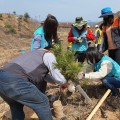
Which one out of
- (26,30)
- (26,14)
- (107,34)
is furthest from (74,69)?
(26,14)

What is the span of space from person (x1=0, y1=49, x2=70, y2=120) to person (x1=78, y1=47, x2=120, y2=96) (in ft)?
3.64

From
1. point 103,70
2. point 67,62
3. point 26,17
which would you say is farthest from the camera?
point 26,17

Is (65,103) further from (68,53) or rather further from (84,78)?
(68,53)

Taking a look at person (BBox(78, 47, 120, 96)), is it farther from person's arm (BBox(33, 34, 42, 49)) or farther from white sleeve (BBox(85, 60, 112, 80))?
person's arm (BBox(33, 34, 42, 49))

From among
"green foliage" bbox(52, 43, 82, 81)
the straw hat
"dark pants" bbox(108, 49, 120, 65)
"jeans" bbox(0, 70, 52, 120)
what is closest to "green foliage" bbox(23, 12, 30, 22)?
the straw hat

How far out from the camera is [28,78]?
3734mm

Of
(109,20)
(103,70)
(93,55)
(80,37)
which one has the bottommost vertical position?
(103,70)

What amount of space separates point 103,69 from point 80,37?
145 centimetres

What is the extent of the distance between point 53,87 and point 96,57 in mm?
1467

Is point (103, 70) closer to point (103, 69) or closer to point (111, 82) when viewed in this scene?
point (103, 69)

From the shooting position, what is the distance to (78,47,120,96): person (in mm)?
4953

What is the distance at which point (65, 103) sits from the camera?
17.4ft

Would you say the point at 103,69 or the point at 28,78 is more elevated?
the point at 28,78

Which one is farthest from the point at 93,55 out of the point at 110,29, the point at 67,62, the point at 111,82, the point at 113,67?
the point at 110,29
